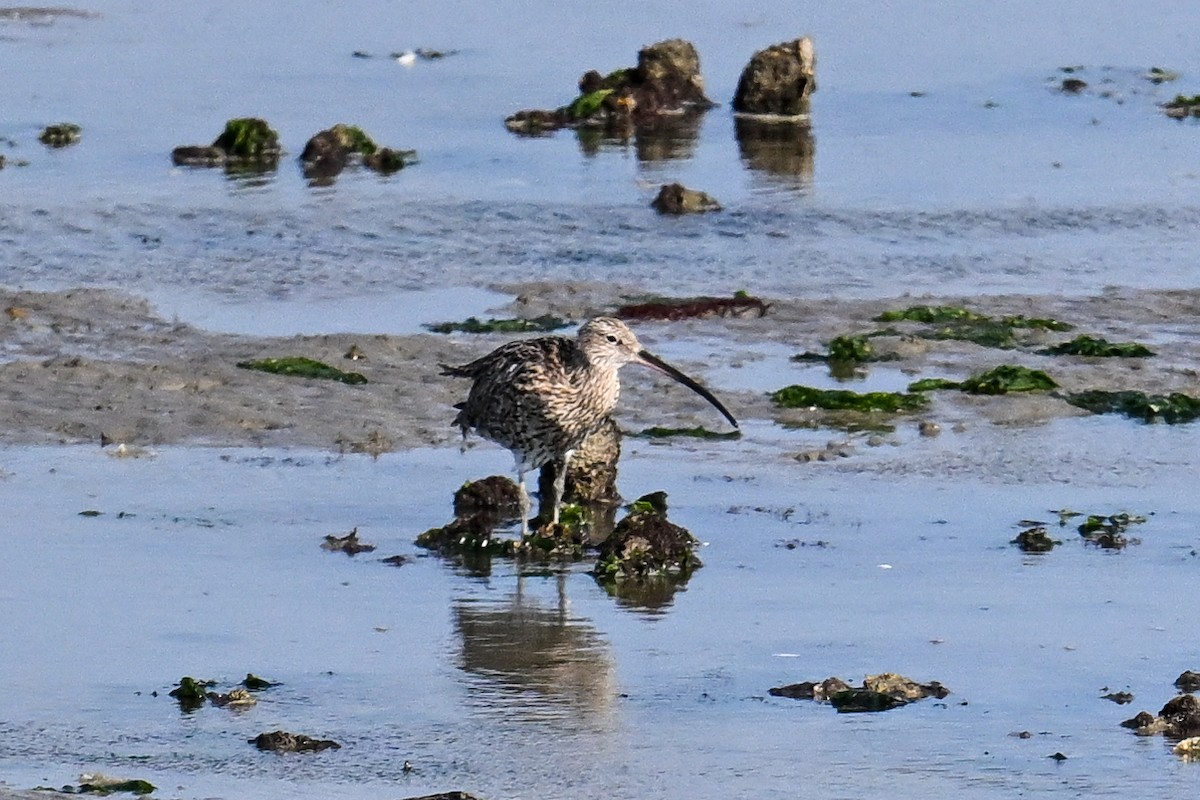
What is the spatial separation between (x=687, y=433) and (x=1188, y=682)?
395 centimetres

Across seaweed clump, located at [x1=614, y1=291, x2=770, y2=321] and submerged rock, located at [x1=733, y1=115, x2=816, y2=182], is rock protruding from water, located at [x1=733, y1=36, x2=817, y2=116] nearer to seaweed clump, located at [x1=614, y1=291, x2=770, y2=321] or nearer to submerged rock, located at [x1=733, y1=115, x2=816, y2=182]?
submerged rock, located at [x1=733, y1=115, x2=816, y2=182]

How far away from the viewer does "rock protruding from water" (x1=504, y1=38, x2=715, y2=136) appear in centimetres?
2009

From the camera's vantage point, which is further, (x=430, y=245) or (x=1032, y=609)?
(x=430, y=245)

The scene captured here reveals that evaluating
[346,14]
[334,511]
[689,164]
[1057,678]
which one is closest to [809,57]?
[689,164]

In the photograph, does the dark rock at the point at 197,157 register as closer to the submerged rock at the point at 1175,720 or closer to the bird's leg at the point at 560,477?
the bird's leg at the point at 560,477

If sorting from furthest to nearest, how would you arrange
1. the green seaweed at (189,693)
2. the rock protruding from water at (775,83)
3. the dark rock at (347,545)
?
the rock protruding from water at (775,83) → the dark rock at (347,545) → the green seaweed at (189,693)

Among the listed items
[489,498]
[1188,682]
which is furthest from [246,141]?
[1188,682]

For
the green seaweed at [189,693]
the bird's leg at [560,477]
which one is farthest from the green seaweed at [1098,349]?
the green seaweed at [189,693]

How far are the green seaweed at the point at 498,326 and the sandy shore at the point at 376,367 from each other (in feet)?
0.52

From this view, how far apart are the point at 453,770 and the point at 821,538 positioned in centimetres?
293

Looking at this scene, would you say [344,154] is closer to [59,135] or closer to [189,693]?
[59,135]

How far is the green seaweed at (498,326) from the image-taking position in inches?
512

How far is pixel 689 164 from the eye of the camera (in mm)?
18484

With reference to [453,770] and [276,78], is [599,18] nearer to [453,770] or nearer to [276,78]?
[276,78]
